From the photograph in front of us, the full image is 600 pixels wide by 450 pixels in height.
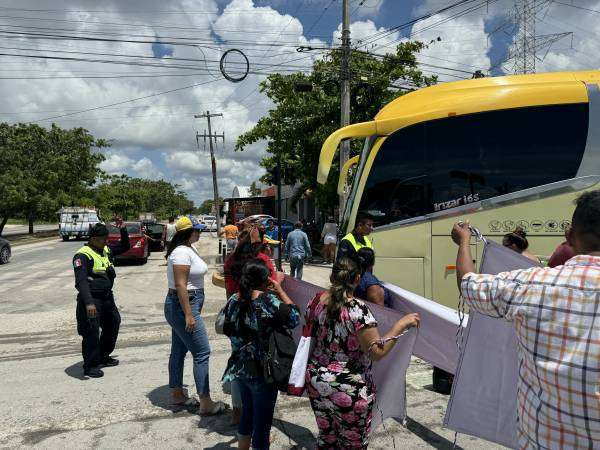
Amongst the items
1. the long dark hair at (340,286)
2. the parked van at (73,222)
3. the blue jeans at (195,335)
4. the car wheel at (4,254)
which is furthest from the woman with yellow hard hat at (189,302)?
the parked van at (73,222)

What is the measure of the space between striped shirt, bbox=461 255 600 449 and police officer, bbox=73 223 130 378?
14.5 ft

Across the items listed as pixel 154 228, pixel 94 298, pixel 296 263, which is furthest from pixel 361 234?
pixel 154 228

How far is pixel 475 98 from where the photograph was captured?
5684 mm

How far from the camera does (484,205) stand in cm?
547

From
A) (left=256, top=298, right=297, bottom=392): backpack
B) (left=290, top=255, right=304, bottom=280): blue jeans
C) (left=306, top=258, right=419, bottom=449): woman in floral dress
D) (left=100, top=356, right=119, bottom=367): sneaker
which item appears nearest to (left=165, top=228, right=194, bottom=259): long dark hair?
(left=256, top=298, right=297, bottom=392): backpack

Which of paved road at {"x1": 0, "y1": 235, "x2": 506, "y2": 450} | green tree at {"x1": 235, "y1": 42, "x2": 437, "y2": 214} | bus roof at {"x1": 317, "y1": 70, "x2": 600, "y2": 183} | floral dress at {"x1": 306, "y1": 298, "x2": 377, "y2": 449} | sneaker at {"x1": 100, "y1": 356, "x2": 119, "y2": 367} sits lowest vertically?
paved road at {"x1": 0, "y1": 235, "x2": 506, "y2": 450}

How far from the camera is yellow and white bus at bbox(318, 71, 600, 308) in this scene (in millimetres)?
5340

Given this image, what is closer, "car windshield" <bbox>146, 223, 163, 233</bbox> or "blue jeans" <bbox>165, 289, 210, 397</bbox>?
"blue jeans" <bbox>165, 289, 210, 397</bbox>

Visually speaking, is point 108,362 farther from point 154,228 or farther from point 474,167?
point 154,228

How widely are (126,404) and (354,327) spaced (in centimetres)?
311

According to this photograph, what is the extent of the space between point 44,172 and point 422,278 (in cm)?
4002

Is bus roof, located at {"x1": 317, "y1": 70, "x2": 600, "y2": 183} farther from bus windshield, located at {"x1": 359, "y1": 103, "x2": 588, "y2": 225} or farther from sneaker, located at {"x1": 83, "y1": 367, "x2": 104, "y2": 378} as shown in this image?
sneaker, located at {"x1": 83, "y1": 367, "x2": 104, "y2": 378}

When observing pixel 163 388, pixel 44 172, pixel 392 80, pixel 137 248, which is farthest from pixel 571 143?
pixel 44 172

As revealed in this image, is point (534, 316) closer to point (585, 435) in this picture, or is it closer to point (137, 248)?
point (585, 435)
